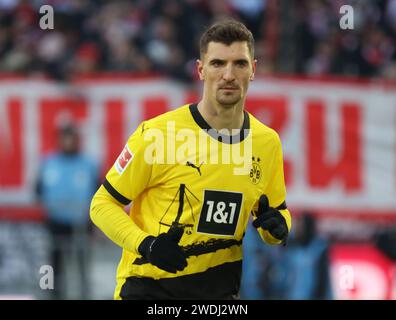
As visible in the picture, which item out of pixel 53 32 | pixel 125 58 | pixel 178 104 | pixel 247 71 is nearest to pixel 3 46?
pixel 53 32

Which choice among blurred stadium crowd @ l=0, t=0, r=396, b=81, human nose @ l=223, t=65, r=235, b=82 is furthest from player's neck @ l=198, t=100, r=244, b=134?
blurred stadium crowd @ l=0, t=0, r=396, b=81

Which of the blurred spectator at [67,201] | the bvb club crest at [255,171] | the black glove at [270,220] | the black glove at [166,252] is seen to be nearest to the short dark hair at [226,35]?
the bvb club crest at [255,171]

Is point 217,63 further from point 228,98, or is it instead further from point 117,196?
point 117,196

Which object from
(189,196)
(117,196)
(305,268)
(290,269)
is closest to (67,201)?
(290,269)

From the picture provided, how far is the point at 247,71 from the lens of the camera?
6.64 metres

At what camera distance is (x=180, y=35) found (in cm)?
1386

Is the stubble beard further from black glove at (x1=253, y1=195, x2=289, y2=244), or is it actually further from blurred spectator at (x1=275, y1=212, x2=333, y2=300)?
blurred spectator at (x1=275, y1=212, x2=333, y2=300)

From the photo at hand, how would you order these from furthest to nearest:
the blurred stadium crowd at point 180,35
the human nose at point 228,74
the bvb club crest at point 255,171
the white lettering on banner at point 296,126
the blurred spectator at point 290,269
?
the blurred stadium crowd at point 180,35 < the white lettering on banner at point 296,126 < the blurred spectator at point 290,269 < the bvb club crest at point 255,171 < the human nose at point 228,74

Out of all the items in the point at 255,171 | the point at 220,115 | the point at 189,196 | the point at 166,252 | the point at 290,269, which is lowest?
the point at 290,269

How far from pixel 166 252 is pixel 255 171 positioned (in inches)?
35.0

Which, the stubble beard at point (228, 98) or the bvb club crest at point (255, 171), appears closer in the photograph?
the stubble beard at point (228, 98)

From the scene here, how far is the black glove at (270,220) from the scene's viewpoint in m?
6.66

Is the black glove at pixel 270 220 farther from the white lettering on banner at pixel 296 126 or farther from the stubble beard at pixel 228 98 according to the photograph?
the white lettering on banner at pixel 296 126
